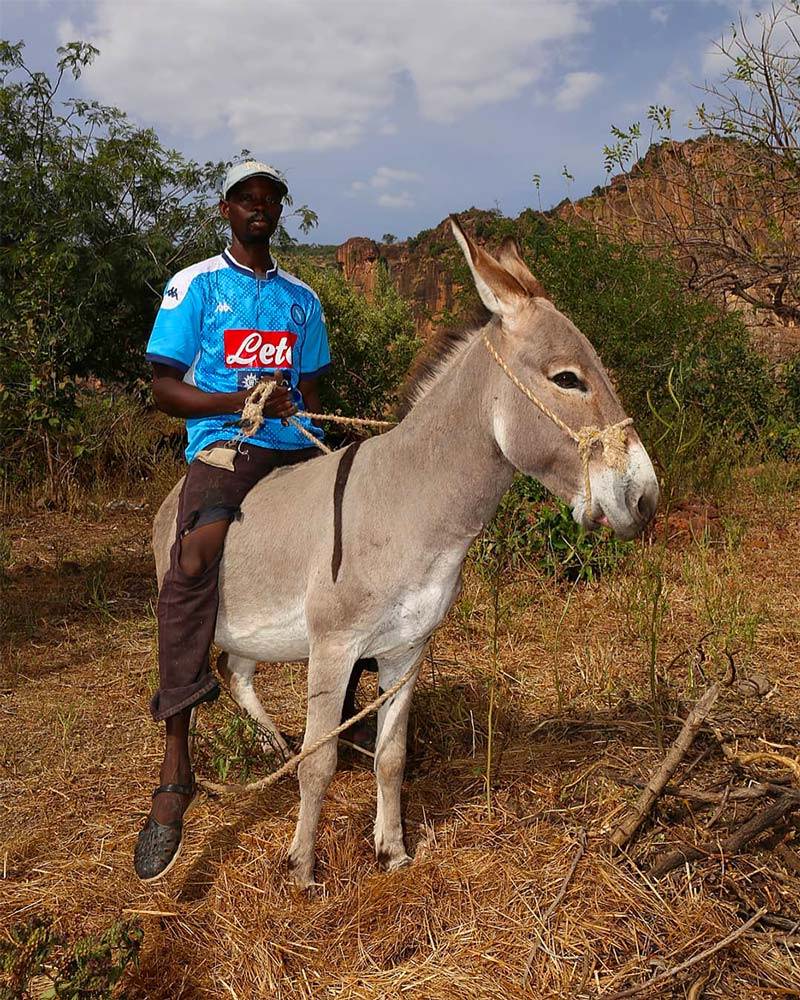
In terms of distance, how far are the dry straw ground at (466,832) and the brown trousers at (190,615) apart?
0.65 meters

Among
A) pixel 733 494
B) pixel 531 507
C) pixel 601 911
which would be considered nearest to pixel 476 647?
pixel 531 507

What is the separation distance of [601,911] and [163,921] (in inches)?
57.0

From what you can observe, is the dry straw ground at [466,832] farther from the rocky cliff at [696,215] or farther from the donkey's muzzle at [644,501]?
the rocky cliff at [696,215]

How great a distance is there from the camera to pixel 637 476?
2.20m

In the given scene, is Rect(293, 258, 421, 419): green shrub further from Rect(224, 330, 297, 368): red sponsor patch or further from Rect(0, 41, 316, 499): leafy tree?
Rect(224, 330, 297, 368): red sponsor patch

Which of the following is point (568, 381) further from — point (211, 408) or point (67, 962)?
point (67, 962)

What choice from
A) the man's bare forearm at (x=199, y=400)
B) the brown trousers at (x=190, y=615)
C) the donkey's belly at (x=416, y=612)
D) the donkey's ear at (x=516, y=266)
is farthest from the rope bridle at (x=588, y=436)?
the brown trousers at (x=190, y=615)

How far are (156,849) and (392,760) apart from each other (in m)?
0.88

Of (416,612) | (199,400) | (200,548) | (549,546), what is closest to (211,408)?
(199,400)

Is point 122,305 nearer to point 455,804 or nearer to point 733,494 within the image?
point 733,494

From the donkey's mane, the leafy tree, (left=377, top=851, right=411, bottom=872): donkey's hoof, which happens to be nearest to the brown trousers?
the donkey's mane

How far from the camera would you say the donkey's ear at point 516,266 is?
2553 millimetres

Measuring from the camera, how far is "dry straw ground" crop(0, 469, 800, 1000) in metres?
2.41

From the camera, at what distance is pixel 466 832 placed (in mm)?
3061
